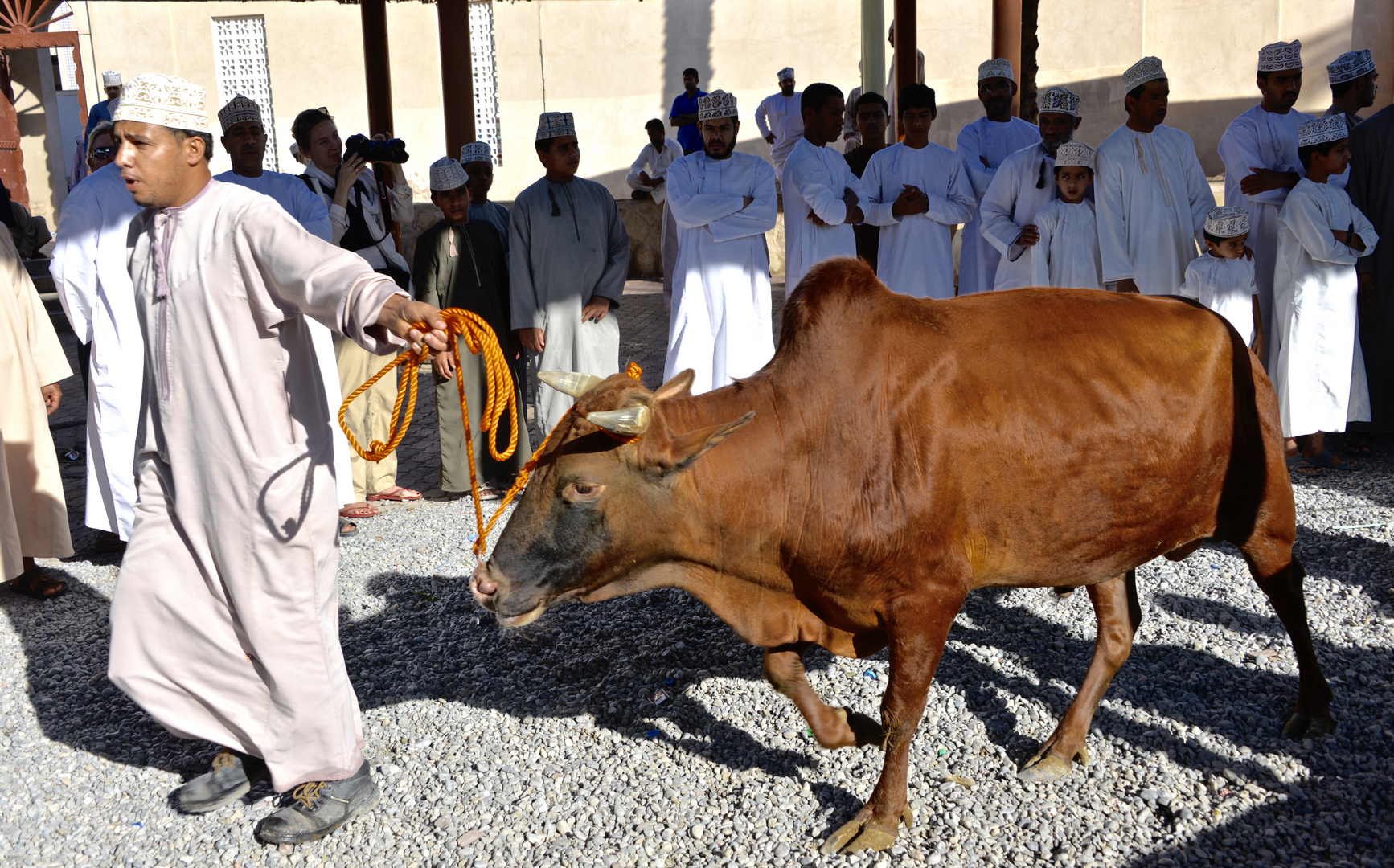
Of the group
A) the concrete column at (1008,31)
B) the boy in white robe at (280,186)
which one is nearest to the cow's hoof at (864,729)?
the boy in white robe at (280,186)

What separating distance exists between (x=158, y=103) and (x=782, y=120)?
11.3 m

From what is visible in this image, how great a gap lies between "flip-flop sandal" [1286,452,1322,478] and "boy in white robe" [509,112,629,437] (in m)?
4.05

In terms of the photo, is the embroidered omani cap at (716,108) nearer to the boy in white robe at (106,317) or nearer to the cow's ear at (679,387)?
the boy in white robe at (106,317)

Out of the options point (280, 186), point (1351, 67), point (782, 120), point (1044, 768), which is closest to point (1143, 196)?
point (1351, 67)

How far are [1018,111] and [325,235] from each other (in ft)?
22.1

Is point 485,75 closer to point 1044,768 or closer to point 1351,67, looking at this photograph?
point 1351,67

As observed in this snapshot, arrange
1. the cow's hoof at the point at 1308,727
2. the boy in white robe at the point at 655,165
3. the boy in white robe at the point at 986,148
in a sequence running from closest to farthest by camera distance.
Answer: the cow's hoof at the point at 1308,727, the boy in white robe at the point at 986,148, the boy in white robe at the point at 655,165

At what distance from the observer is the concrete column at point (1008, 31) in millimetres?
9969

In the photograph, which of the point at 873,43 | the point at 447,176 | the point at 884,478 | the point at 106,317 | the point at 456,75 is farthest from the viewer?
the point at 873,43

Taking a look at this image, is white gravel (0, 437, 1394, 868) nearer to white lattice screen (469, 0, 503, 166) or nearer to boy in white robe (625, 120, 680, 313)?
boy in white robe (625, 120, 680, 313)

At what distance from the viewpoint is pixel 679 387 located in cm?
336

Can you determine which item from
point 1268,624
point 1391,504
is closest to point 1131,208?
point 1391,504

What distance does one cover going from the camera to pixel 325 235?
6480 mm

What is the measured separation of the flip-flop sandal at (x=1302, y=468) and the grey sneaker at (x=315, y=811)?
18.2ft
